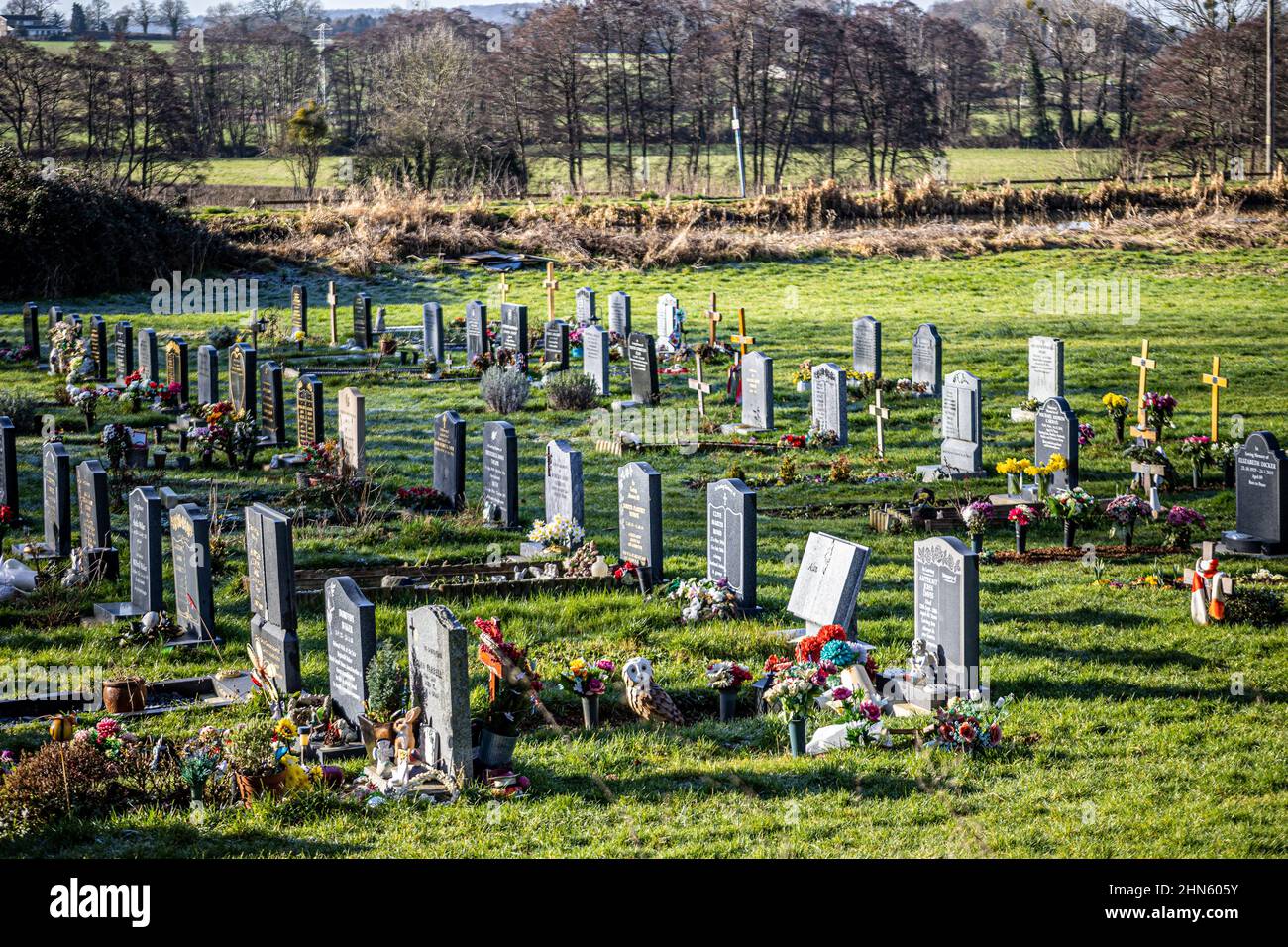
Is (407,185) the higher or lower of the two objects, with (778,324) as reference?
higher

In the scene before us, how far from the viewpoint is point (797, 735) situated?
387 inches

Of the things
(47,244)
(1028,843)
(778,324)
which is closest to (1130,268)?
(778,324)

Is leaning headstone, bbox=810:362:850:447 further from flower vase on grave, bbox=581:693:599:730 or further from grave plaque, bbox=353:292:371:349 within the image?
grave plaque, bbox=353:292:371:349

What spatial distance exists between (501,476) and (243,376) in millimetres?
6935

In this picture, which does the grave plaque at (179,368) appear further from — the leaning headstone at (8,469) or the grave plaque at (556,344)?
the leaning headstone at (8,469)

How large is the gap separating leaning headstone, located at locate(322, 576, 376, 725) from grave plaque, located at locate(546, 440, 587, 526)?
15.4ft

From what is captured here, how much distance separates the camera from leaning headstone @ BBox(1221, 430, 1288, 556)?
48.0 feet

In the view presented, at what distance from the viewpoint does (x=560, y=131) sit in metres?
64.1

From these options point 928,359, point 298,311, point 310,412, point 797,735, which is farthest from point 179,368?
point 797,735

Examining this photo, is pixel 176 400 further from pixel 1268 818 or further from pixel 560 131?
pixel 560 131

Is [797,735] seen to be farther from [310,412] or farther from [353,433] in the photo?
[310,412]

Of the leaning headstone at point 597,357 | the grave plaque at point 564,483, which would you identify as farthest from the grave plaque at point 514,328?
the grave plaque at point 564,483

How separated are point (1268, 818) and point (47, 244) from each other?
35346mm

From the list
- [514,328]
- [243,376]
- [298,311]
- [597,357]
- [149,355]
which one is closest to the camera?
[243,376]
